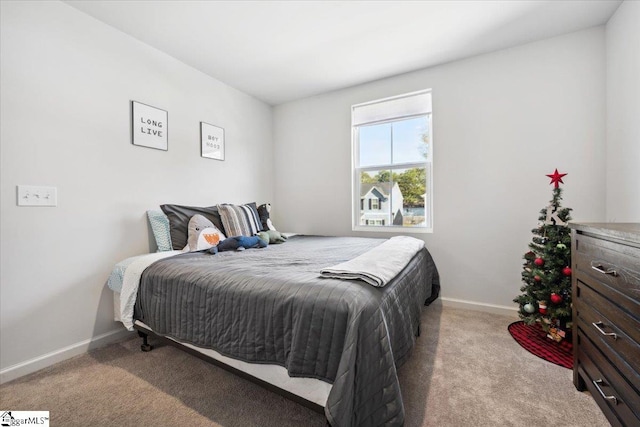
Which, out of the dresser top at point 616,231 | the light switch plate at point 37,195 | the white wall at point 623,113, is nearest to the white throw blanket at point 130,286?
the light switch plate at point 37,195

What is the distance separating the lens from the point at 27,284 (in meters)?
1.71

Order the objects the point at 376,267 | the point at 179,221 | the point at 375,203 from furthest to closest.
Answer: the point at 375,203 → the point at 179,221 → the point at 376,267

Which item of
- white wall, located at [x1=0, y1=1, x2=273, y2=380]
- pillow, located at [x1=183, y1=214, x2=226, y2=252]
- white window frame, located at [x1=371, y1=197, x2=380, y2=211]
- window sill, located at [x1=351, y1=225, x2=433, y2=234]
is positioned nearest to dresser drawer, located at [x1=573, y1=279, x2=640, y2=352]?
window sill, located at [x1=351, y1=225, x2=433, y2=234]

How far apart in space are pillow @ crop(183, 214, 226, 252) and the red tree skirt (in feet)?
8.35

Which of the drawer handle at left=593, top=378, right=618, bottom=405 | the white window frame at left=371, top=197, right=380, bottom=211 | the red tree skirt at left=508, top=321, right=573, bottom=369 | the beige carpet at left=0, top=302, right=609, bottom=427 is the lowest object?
the beige carpet at left=0, top=302, right=609, bottom=427

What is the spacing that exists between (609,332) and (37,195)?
3.18 meters

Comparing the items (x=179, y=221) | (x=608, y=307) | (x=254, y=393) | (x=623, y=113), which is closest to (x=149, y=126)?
(x=179, y=221)

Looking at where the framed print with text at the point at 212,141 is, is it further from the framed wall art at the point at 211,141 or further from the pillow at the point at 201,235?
the pillow at the point at 201,235

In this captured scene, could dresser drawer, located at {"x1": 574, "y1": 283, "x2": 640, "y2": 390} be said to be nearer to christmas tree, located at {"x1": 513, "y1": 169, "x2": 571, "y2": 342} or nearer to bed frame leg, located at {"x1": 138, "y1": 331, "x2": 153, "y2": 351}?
christmas tree, located at {"x1": 513, "y1": 169, "x2": 571, "y2": 342}

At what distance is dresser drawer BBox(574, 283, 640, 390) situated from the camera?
95 centimetres

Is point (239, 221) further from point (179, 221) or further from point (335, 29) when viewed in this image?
point (335, 29)

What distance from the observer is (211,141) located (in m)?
2.93

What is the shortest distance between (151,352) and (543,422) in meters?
2.37

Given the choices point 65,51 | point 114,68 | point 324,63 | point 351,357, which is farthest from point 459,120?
point 65,51
